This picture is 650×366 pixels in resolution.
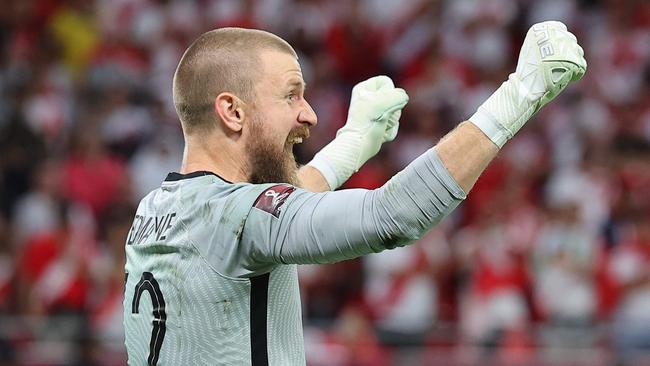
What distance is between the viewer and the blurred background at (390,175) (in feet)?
26.7

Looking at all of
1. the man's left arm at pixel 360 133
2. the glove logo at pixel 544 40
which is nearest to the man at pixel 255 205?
the glove logo at pixel 544 40

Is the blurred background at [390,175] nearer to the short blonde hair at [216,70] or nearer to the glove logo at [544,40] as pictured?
the short blonde hair at [216,70]

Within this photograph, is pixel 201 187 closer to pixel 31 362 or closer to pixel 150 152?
pixel 31 362

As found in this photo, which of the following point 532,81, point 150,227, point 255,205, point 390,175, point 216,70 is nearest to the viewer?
point 532,81

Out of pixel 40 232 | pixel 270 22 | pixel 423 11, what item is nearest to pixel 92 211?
pixel 40 232

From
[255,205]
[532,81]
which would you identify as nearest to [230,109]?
[255,205]

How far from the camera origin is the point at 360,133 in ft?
13.0

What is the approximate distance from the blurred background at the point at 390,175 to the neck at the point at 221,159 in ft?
16.1

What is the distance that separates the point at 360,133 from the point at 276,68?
914mm

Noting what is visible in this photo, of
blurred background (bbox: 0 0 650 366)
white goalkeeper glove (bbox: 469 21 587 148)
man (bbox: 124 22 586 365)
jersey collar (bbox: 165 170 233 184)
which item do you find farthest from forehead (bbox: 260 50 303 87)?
blurred background (bbox: 0 0 650 366)

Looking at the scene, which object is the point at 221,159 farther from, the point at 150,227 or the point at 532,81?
the point at 532,81

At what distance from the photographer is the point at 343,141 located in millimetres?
3975

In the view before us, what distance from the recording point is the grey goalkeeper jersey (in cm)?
265

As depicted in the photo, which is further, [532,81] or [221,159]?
[221,159]
